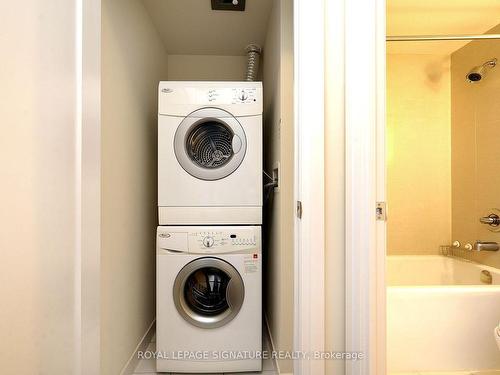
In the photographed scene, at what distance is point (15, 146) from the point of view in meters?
0.62

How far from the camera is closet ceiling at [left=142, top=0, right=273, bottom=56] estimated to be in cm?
208

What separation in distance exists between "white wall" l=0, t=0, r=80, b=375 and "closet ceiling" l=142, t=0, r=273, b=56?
5.28 feet

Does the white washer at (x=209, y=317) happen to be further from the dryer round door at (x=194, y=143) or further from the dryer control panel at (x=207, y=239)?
the dryer round door at (x=194, y=143)

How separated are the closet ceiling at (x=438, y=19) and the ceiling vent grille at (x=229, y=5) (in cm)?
97

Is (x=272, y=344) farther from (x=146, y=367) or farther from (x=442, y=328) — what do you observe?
(x=442, y=328)

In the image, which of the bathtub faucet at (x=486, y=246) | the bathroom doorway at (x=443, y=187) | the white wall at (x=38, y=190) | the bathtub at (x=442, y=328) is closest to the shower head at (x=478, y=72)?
the bathroom doorway at (x=443, y=187)

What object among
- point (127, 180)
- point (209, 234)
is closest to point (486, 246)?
point (209, 234)

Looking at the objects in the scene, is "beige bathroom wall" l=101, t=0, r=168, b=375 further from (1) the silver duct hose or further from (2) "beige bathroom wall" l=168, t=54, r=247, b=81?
(1) the silver duct hose

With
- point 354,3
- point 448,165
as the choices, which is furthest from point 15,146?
point 448,165

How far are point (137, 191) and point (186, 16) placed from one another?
4.50 ft

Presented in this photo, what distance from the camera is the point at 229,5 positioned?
6.69 feet

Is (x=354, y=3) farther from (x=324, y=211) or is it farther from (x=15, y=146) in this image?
(x=15, y=146)

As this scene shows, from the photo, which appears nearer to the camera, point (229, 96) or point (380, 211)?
point (380, 211)

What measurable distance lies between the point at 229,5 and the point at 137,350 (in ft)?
7.65
